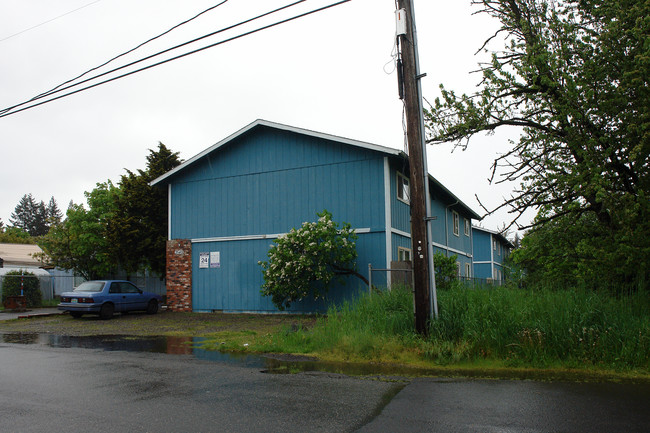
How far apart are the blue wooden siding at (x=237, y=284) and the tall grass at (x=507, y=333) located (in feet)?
24.7

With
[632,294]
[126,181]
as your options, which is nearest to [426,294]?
[632,294]

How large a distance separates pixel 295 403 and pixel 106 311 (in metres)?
14.3

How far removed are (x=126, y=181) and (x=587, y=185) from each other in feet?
74.8

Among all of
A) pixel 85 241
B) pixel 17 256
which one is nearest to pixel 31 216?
pixel 17 256

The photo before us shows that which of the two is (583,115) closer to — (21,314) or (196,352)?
(196,352)

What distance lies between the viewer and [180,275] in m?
20.5

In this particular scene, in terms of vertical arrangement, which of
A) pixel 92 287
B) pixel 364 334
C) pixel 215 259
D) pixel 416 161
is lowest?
pixel 364 334

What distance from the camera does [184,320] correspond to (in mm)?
17266

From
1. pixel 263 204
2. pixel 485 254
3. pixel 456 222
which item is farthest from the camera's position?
pixel 485 254

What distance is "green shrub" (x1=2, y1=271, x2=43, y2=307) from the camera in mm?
25625

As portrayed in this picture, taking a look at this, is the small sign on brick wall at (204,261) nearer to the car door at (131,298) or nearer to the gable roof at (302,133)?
the car door at (131,298)

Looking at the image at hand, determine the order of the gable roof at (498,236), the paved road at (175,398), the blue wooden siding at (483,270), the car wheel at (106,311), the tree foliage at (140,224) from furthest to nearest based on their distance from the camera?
the blue wooden siding at (483,270), the gable roof at (498,236), the tree foliage at (140,224), the car wheel at (106,311), the paved road at (175,398)

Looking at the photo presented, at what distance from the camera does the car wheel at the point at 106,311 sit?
17.9 meters

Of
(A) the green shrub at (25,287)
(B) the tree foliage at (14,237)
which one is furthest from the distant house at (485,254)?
(B) the tree foliage at (14,237)
